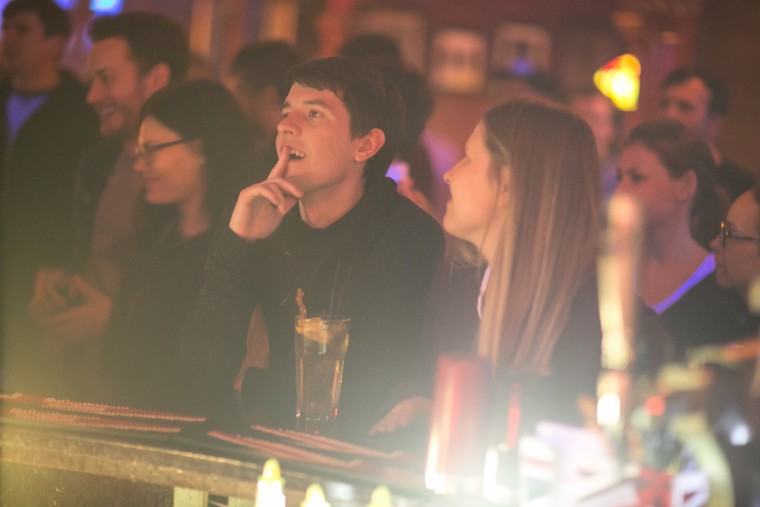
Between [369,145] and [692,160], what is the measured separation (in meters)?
0.80

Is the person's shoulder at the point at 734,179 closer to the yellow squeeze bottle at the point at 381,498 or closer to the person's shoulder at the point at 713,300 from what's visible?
the person's shoulder at the point at 713,300

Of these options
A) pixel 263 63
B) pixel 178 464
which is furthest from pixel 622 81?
pixel 178 464

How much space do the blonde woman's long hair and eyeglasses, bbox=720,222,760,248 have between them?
0.43 metres

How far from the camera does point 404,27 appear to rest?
9672 mm

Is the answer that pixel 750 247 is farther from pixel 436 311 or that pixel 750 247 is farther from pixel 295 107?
pixel 295 107

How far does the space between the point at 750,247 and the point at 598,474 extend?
84 cm

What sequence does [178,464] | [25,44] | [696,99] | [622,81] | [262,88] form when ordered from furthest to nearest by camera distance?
[622,81] → [696,99] → [25,44] → [262,88] → [178,464]

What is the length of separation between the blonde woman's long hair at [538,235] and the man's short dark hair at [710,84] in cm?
176

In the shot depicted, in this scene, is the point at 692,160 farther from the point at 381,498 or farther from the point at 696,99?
the point at 696,99

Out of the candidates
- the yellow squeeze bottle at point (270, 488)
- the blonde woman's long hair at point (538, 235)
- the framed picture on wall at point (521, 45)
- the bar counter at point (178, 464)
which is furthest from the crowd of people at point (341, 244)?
the framed picture on wall at point (521, 45)

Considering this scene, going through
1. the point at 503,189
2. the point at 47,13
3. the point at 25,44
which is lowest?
the point at 503,189

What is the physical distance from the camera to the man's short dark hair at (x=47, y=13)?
316 centimetres

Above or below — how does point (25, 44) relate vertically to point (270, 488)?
above

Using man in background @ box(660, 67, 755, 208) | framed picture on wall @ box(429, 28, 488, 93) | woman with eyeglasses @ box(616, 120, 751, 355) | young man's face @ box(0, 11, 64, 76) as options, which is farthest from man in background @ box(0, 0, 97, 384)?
framed picture on wall @ box(429, 28, 488, 93)
